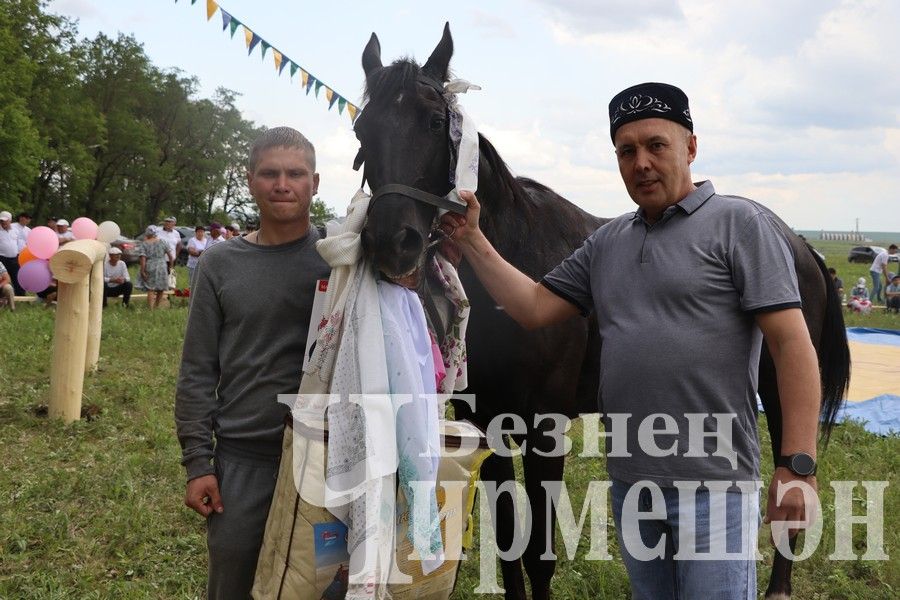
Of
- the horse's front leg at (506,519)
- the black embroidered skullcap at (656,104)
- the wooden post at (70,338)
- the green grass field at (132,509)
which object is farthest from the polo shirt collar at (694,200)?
the wooden post at (70,338)

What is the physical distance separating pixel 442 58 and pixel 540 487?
6.57 ft

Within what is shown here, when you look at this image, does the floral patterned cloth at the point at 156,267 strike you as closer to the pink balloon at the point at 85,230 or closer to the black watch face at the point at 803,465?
the pink balloon at the point at 85,230

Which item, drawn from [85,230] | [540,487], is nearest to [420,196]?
[540,487]

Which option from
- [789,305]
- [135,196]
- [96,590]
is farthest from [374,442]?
[135,196]

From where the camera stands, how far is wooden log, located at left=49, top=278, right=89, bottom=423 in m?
6.11

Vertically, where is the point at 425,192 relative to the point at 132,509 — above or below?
above

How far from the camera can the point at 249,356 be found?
6.75 feet

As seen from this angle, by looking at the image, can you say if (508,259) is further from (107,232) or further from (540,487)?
(107,232)

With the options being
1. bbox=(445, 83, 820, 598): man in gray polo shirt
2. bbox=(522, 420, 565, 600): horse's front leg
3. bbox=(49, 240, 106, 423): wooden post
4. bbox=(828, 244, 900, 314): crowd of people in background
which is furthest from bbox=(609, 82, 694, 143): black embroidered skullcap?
bbox=(828, 244, 900, 314): crowd of people in background

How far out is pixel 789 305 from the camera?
173cm

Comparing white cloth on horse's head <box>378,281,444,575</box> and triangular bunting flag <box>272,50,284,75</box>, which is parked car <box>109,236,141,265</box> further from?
white cloth on horse's head <box>378,281,444,575</box>

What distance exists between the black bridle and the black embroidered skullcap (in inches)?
26.0

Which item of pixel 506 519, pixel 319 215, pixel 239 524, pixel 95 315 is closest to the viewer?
pixel 239 524

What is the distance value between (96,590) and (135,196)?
139 feet
